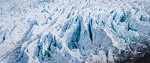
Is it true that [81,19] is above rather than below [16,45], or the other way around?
above

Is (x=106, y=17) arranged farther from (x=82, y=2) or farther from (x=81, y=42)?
(x=82, y=2)

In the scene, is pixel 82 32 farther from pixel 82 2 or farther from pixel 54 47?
pixel 82 2

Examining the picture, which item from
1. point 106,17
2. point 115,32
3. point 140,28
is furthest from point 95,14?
point 140,28

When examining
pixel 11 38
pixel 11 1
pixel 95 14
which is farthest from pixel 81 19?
pixel 11 1

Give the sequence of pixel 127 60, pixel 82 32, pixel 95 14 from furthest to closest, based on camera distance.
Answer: pixel 95 14, pixel 82 32, pixel 127 60

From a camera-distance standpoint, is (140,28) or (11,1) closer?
(140,28)

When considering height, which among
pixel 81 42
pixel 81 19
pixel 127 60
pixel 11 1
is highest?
pixel 11 1

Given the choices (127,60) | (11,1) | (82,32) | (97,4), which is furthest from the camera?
(11,1)
